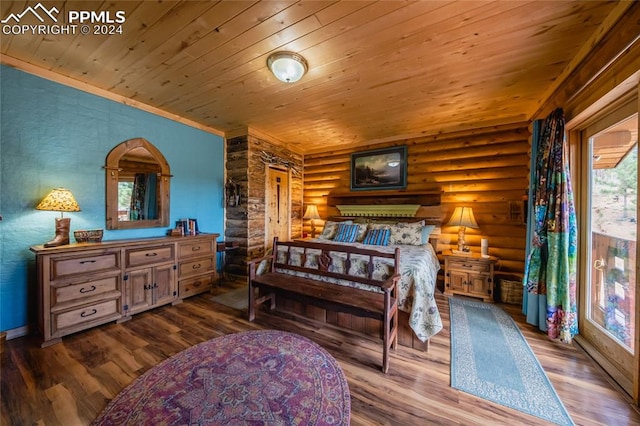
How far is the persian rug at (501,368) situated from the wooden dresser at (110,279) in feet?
10.6

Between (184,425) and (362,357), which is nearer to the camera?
(184,425)

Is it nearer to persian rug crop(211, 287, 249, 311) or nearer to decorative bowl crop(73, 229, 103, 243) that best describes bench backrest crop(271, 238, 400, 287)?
persian rug crop(211, 287, 249, 311)

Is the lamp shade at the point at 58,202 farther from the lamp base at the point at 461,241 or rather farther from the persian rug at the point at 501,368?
the lamp base at the point at 461,241

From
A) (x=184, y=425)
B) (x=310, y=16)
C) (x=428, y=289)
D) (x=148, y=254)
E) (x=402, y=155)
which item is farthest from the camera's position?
(x=402, y=155)

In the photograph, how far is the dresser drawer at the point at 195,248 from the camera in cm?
309

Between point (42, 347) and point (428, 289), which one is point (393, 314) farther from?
point (42, 347)

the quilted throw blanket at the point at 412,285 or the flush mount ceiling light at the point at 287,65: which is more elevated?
the flush mount ceiling light at the point at 287,65

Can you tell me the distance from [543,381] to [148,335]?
348 cm

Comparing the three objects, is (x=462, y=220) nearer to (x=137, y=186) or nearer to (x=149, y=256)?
(x=149, y=256)

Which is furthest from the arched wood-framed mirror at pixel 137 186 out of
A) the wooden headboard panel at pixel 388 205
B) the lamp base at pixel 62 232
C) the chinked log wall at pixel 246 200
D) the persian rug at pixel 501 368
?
the persian rug at pixel 501 368

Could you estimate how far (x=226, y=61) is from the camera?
2213 millimetres

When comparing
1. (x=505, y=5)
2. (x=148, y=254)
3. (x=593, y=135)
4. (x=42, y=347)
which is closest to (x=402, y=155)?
(x=593, y=135)

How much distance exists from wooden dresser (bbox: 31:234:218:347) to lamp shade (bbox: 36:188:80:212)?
38 cm

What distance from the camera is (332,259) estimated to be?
2.61 meters
